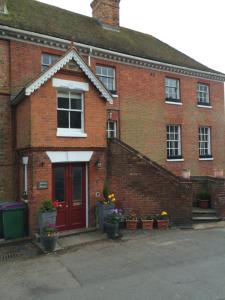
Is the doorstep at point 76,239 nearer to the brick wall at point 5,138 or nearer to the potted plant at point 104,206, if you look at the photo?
the potted plant at point 104,206

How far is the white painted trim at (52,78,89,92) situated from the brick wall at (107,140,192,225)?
2.89 meters

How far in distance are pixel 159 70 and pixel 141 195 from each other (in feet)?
29.7

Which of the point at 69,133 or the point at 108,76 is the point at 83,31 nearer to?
the point at 108,76

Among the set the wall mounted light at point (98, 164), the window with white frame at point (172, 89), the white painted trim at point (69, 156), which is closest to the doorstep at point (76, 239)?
the wall mounted light at point (98, 164)

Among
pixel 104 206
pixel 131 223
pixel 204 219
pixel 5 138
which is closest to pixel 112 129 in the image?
pixel 104 206

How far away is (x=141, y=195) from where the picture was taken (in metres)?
11.8

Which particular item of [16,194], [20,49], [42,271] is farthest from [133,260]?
[20,49]

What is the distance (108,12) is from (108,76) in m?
6.05

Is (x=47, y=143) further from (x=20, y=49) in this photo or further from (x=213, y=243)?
(x=213, y=243)

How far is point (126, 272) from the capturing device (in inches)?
283

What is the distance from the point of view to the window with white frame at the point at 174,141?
1814 cm

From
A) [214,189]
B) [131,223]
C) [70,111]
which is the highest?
[70,111]

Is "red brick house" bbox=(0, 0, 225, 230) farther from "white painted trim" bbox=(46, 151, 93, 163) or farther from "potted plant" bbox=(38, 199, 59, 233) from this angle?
"potted plant" bbox=(38, 199, 59, 233)

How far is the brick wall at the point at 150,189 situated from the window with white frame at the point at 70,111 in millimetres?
2141
